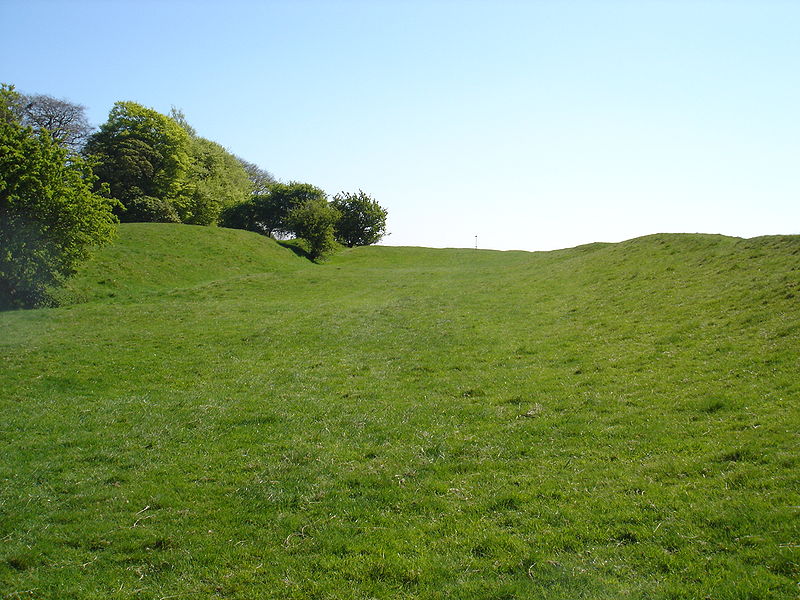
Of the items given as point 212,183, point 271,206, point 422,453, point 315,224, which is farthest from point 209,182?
point 422,453

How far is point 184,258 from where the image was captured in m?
47.9

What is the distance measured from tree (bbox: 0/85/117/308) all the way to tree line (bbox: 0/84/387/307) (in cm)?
5

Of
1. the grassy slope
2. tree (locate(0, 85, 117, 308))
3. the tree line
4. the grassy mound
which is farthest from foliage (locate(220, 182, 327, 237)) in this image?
the grassy slope

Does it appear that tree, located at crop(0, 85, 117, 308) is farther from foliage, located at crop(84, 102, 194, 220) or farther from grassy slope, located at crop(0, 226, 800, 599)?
foliage, located at crop(84, 102, 194, 220)

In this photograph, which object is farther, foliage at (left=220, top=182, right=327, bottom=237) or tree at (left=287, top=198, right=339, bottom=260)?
foliage at (left=220, top=182, right=327, bottom=237)

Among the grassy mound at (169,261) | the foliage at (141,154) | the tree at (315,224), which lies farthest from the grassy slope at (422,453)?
the foliage at (141,154)

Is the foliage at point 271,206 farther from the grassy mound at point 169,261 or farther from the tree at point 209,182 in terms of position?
the grassy mound at point 169,261

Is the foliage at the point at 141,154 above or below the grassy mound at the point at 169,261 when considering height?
above

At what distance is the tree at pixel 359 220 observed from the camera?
94.4 metres

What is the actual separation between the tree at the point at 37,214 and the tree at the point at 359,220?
63.2m

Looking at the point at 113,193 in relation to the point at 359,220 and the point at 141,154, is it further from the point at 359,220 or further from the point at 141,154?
the point at 359,220

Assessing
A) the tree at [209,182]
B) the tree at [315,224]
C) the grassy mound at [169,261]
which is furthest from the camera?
the tree at [209,182]

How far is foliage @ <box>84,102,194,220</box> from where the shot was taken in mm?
72688

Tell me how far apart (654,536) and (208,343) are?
1925 cm
